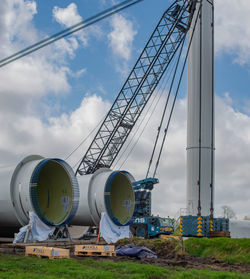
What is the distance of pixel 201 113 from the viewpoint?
25.1 metres

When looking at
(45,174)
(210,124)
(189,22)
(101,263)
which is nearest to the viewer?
(101,263)

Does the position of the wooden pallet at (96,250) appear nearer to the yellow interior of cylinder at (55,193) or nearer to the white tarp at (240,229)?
the yellow interior of cylinder at (55,193)

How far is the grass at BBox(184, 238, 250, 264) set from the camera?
1296 cm

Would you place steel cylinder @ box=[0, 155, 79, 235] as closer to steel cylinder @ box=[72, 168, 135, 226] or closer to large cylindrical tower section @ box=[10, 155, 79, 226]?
large cylindrical tower section @ box=[10, 155, 79, 226]

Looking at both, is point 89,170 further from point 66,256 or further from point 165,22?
point 66,256

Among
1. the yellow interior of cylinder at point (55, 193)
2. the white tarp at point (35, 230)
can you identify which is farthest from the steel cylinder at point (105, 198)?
the white tarp at point (35, 230)

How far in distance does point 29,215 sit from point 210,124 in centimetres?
1486

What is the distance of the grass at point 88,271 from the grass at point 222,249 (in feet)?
13.8

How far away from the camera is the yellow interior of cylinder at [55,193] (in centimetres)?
1529

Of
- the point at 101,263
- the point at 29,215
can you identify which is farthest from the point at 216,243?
the point at 29,215

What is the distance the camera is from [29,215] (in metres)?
13.5

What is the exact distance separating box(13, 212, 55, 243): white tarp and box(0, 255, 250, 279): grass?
3.61 m

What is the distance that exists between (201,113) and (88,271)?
18465 mm

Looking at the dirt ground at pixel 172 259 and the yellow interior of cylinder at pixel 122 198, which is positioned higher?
the yellow interior of cylinder at pixel 122 198
